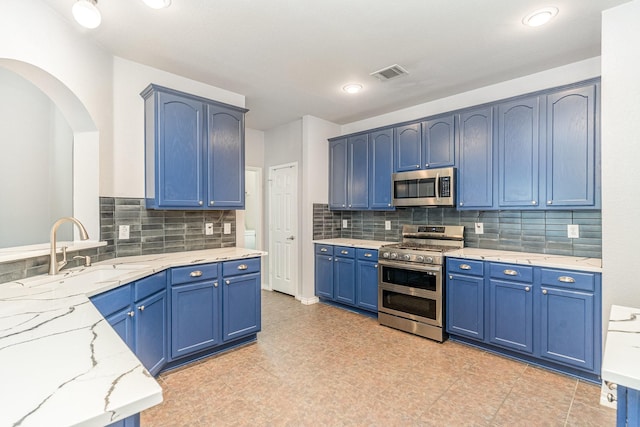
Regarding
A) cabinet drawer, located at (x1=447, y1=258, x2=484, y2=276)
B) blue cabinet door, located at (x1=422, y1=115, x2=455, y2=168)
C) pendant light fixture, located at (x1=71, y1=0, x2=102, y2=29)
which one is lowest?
cabinet drawer, located at (x1=447, y1=258, x2=484, y2=276)

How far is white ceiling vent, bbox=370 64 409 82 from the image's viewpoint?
2939mm

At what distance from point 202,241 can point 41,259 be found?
4.67ft

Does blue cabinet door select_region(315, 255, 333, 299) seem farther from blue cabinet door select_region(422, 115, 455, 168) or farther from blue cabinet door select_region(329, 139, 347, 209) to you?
blue cabinet door select_region(422, 115, 455, 168)

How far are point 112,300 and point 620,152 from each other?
3373 mm

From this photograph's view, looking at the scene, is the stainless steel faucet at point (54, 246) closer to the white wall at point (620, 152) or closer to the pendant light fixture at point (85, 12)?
the pendant light fixture at point (85, 12)

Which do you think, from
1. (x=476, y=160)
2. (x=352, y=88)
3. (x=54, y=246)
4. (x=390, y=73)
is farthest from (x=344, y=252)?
(x=54, y=246)

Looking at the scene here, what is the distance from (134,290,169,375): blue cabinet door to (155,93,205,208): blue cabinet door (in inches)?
34.5

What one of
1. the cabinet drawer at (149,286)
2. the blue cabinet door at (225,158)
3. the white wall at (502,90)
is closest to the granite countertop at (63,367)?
the cabinet drawer at (149,286)

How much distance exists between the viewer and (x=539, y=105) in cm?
279

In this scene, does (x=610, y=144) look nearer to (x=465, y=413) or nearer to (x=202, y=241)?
(x=465, y=413)

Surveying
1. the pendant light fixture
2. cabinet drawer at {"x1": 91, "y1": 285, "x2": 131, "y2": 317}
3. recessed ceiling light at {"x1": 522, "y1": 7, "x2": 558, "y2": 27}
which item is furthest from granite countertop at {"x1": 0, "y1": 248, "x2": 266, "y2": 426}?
recessed ceiling light at {"x1": 522, "y1": 7, "x2": 558, "y2": 27}

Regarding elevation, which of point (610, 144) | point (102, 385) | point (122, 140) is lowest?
point (102, 385)

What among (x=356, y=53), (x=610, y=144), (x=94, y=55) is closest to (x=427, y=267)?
(x=610, y=144)

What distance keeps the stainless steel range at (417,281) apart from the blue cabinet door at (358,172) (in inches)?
34.7
